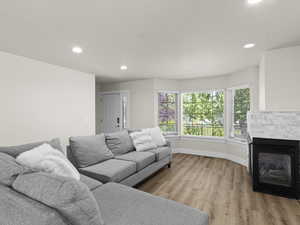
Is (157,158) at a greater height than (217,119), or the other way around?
(217,119)

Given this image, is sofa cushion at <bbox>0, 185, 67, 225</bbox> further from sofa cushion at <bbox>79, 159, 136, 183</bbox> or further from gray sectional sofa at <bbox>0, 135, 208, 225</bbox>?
sofa cushion at <bbox>79, 159, 136, 183</bbox>

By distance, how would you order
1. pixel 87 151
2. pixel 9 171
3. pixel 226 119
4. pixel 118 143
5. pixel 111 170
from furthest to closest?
pixel 226 119
pixel 118 143
pixel 87 151
pixel 111 170
pixel 9 171

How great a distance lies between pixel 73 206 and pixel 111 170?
1.39 meters

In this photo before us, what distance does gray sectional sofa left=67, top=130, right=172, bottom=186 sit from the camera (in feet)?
7.30

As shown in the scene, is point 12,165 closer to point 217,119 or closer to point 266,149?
point 266,149

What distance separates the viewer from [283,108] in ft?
8.37

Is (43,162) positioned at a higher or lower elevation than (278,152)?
higher

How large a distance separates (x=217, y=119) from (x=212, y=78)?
1.24m

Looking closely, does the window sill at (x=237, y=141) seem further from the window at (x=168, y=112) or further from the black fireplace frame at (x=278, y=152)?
the window at (x=168, y=112)

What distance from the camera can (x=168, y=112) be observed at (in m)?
5.19

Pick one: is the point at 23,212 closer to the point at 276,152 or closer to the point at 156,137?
the point at 156,137

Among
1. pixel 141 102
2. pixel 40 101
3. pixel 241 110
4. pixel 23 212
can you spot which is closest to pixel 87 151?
pixel 23 212

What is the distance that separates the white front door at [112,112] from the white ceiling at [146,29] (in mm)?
2484

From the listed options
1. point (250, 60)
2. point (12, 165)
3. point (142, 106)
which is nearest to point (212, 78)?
point (250, 60)
